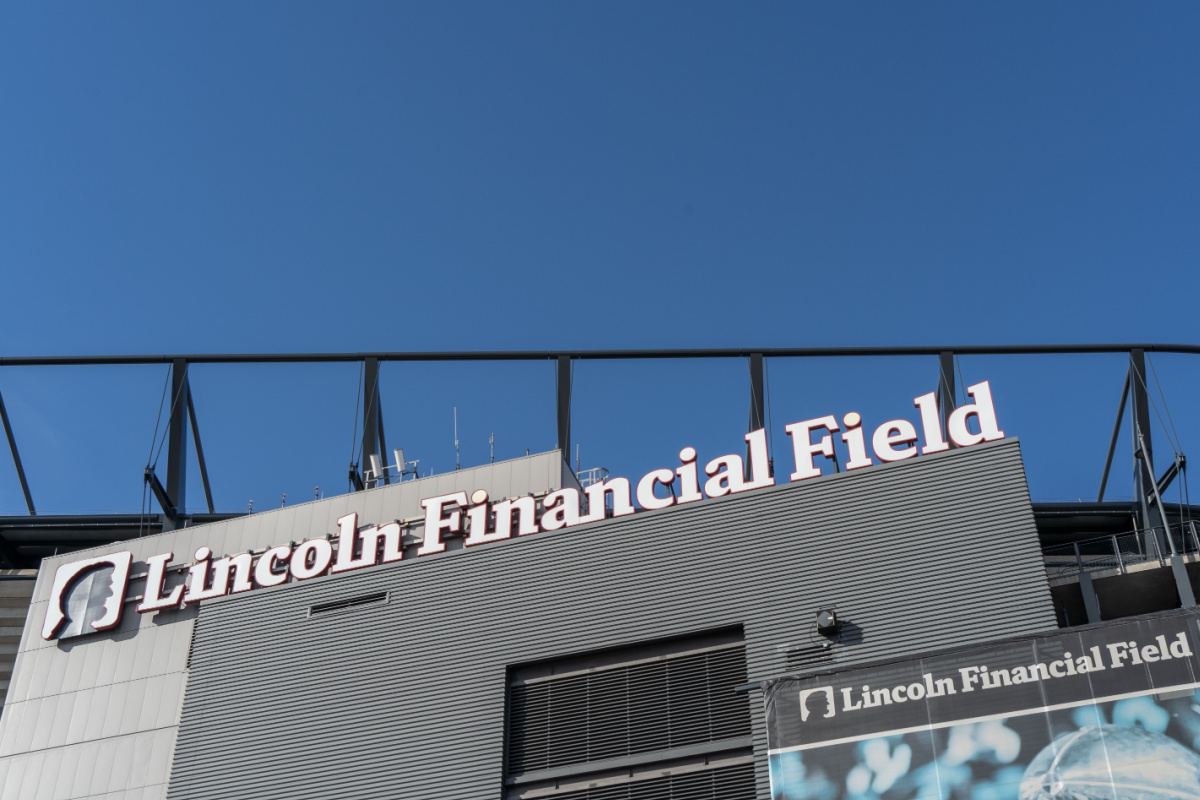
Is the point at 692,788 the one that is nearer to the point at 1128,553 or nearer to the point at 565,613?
the point at 565,613

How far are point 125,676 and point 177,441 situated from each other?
18.7m

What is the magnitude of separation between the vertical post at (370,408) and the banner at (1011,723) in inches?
1194

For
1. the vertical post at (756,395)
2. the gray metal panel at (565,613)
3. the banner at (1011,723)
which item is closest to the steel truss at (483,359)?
the vertical post at (756,395)

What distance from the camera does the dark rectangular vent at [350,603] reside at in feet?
124

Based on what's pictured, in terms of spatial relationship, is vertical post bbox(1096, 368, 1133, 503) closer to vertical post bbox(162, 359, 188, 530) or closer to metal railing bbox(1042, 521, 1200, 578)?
metal railing bbox(1042, 521, 1200, 578)

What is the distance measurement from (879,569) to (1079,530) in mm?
29769

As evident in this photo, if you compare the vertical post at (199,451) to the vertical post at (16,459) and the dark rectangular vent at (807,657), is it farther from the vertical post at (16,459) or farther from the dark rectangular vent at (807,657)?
the dark rectangular vent at (807,657)

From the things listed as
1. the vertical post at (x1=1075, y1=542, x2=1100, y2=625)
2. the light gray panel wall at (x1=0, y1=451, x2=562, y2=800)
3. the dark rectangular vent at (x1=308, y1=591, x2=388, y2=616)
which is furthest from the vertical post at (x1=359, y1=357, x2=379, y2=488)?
the vertical post at (x1=1075, y1=542, x2=1100, y2=625)

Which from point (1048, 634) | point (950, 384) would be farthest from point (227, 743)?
point (950, 384)

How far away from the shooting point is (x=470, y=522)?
39750 millimetres

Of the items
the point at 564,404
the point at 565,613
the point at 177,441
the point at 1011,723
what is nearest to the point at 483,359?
the point at 564,404

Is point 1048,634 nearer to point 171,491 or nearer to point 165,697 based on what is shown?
point 165,697

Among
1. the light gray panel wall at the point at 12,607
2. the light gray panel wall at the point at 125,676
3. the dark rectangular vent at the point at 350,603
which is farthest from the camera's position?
the light gray panel wall at the point at 12,607

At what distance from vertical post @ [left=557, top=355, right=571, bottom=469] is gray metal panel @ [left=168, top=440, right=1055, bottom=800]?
17.0 meters
